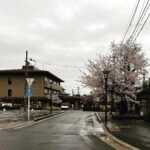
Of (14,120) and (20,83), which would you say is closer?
(14,120)

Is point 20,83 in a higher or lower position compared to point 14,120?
higher

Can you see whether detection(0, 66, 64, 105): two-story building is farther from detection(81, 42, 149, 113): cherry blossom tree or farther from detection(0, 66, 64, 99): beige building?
detection(81, 42, 149, 113): cherry blossom tree

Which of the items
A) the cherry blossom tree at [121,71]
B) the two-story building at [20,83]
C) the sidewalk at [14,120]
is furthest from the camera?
the two-story building at [20,83]

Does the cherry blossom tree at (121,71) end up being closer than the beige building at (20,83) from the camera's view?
Yes

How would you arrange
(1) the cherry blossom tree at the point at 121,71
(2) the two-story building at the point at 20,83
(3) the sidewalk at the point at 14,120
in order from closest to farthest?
(3) the sidewalk at the point at 14,120
(1) the cherry blossom tree at the point at 121,71
(2) the two-story building at the point at 20,83

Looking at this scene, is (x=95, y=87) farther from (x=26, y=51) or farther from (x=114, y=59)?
(x=26, y=51)

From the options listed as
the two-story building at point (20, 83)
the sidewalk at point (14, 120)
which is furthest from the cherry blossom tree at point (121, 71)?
the two-story building at point (20, 83)

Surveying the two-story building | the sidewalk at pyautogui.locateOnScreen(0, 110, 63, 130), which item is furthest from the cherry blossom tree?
the two-story building

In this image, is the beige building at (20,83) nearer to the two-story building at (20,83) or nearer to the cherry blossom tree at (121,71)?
the two-story building at (20,83)

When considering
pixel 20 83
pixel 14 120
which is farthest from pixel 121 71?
pixel 20 83

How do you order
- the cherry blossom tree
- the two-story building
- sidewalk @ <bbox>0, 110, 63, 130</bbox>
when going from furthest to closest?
the two-story building → the cherry blossom tree → sidewalk @ <bbox>0, 110, 63, 130</bbox>

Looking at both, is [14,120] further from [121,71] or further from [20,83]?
[20,83]

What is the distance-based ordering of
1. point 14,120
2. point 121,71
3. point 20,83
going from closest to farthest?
point 14,120 < point 121,71 < point 20,83

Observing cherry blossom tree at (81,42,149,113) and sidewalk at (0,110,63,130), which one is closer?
sidewalk at (0,110,63,130)
